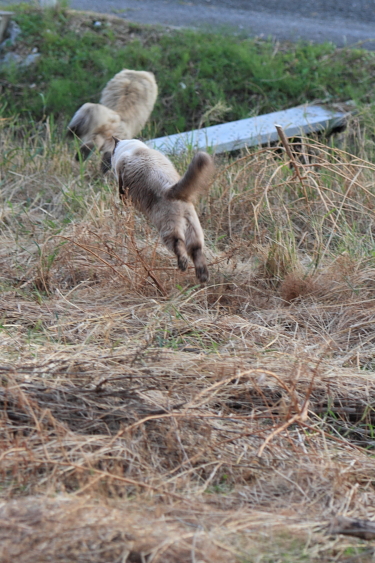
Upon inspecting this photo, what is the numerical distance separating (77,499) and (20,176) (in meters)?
4.08

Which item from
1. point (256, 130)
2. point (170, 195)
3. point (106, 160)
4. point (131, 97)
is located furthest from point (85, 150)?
point (170, 195)

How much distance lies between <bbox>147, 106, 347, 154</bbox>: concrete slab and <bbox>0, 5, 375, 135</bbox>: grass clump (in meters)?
0.52

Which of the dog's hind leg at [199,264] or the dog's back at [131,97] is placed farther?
the dog's back at [131,97]

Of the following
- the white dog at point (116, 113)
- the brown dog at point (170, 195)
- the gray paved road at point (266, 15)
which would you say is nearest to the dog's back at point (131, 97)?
the white dog at point (116, 113)

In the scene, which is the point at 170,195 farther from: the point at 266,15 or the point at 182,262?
the point at 266,15

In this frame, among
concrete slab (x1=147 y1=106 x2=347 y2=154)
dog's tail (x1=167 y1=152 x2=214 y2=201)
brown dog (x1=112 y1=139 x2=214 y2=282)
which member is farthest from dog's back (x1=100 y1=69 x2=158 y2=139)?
dog's tail (x1=167 y1=152 x2=214 y2=201)

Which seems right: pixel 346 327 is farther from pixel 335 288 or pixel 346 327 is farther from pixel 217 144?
pixel 217 144

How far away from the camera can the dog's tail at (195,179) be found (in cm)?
320

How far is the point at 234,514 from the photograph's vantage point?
79.5 inches

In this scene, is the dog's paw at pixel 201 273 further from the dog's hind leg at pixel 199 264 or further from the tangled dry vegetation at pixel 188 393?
the tangled dry vegetation at pixel 188 393

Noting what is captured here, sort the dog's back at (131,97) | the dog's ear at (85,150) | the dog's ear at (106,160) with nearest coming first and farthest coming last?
the dog's ear at (106,160)
the dog's ear at (85,150)
the dog's back at (131,97)

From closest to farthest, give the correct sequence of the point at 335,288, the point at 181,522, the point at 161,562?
the point at 161,562 < the point at 181,522 < the point at 335,288

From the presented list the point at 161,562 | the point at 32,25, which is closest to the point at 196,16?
the point at 32,25

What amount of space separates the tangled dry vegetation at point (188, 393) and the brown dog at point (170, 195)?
7.5 inches
